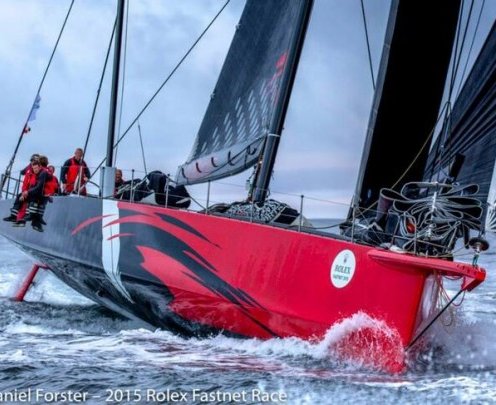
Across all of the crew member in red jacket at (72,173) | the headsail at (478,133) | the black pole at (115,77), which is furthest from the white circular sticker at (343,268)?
the crew member in red jacket at (72,173)

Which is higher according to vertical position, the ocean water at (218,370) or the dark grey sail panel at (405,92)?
the dark grey sail panel at (405,92)

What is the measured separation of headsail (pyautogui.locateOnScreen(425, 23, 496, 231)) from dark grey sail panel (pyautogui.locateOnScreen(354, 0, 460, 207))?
0.26 metres

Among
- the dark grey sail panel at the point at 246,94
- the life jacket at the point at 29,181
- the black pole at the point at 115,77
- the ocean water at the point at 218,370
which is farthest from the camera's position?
the life jacket at the point at 29,181

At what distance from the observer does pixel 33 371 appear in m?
5.12

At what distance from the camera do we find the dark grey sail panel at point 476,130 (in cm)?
559

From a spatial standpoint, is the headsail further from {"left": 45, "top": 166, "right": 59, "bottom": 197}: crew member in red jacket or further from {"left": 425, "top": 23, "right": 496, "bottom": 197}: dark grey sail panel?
{"left": 45, "top": 166, "right": 59, "bottom": 197}: crew member in red jacket

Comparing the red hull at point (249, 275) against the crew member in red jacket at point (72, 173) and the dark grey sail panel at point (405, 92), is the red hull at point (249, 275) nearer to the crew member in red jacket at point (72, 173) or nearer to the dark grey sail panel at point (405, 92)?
the dark grey sail panel at point (405, 92)

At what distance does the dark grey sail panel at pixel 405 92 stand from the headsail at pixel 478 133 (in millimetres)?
262

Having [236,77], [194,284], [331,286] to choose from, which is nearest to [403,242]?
[331,286]

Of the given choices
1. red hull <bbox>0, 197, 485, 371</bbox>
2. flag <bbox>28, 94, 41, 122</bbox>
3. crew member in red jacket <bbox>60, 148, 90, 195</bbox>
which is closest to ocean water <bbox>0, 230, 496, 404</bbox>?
red hull <bbox>0, 197, 485, 371</bbox>

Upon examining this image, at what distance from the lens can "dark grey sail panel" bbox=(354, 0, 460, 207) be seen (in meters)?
6.52

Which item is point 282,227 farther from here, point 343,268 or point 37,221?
point 37,221

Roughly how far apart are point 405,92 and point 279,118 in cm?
114

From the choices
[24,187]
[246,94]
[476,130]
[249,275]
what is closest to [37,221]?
[24,187]
